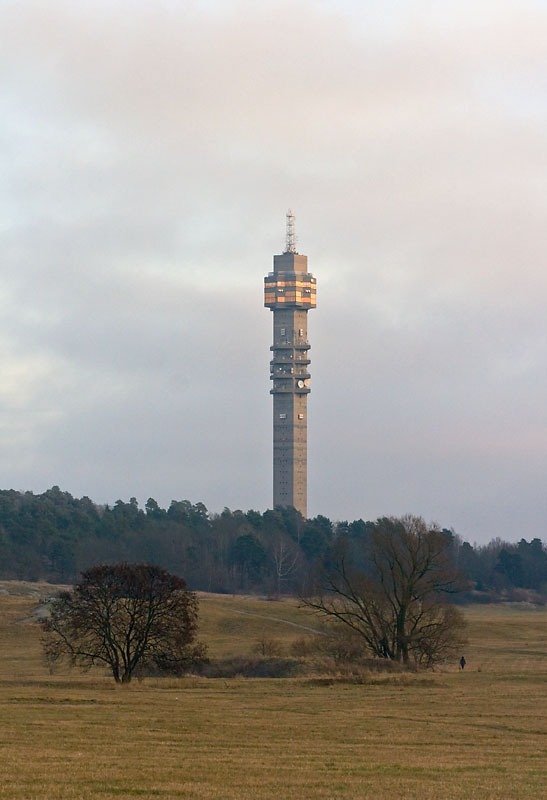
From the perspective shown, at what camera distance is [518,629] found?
10394 centimetres

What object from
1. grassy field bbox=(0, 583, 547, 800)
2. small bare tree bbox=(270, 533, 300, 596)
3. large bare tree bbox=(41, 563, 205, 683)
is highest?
small bare tree bbox=(270, 533, 300, 596)

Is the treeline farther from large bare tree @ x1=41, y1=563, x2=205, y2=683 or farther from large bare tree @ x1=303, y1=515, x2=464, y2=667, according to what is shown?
large bare tree @ x1=41, y1=563, x2=205, y2=683

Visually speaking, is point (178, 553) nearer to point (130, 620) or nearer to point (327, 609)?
point (327, 609)

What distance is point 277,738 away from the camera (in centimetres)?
2681

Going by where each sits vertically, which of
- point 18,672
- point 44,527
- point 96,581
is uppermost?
point 44,527

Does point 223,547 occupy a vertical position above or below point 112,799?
above

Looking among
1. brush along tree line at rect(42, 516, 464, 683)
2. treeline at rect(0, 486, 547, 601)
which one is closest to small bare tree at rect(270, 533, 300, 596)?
treeline at rect(0, 486, 547, 601)

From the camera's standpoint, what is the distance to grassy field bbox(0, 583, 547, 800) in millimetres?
18656

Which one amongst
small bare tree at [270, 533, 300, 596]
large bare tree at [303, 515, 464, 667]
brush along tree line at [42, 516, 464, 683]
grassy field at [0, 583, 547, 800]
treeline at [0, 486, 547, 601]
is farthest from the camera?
small bare tree at [270, 533, 300, 596]

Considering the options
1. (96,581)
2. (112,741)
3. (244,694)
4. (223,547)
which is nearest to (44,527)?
(223,547)

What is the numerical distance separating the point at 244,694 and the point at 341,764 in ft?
67.9

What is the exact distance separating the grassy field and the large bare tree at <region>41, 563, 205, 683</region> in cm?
145

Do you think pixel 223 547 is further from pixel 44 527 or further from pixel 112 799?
pixel 112 799

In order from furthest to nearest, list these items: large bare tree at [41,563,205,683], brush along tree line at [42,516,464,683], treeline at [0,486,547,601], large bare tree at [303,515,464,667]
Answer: treeline at [0,486,547,601]
large bare tree at [303,515,464,667]
brush along tree line at [42,516,464,683]
large bare tree at [41,563,205,683]
